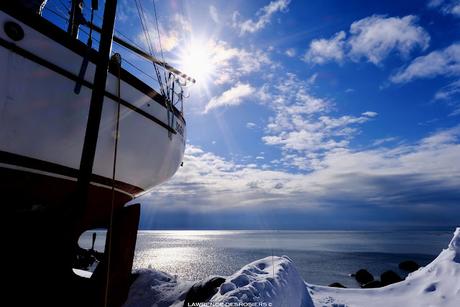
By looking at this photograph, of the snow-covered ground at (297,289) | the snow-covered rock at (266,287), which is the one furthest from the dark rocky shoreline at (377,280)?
the snow-covered rock at (266,287)

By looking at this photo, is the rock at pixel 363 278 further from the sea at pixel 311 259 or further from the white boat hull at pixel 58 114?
the white boat hull at pixel 58 114

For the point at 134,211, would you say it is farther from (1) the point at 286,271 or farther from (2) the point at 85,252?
(2) the point at 85,252

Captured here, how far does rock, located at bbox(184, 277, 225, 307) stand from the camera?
5.29m

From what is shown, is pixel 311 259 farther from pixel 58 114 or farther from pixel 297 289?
pixel 58 114

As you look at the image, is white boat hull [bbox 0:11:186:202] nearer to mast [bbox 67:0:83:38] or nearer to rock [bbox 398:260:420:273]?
mast [bbox 67:0:83:38]

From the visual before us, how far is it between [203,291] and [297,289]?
2.20 meters

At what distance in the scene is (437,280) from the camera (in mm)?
6660

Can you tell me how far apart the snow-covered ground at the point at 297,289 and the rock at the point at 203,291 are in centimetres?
23

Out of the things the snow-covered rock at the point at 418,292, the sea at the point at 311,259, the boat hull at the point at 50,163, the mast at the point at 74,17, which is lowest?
the sea at the point at 311,259

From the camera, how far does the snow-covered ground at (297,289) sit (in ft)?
15.5

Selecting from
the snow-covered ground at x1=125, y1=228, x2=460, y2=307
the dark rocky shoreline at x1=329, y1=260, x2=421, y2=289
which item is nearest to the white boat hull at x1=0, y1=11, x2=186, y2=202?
the snow-covered ground at x1=125, y1=228, x2=460, y2=307

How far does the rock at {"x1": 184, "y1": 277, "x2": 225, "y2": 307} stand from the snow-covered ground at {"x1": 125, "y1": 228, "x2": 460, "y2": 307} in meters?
0.23

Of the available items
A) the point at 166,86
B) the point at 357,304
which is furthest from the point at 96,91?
the point at 357,304

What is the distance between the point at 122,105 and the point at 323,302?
6.09 meters
